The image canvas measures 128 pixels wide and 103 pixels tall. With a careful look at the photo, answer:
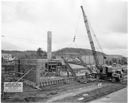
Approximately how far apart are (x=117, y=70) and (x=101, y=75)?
2548 mm

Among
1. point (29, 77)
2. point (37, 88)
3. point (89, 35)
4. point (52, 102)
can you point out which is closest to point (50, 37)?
point (89, 35)

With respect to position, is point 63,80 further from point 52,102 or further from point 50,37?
point 50,37

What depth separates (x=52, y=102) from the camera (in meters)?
13.0

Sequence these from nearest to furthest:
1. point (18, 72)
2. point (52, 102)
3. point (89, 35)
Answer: point (52, 102)
point (18, 72)
point (89, 35)

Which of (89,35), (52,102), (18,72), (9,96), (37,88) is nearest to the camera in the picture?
(52,102)

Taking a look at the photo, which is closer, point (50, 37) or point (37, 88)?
point (37, 88)

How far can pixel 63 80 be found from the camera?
2225 cm

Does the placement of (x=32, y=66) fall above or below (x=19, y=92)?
above

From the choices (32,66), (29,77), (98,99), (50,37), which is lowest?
(98,99)

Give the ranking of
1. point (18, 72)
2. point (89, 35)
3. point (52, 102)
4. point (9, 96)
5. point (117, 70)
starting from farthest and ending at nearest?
point (89, 35)
point (117, 70)
point (18, 72)
point (9, 96)
point (52, 102)

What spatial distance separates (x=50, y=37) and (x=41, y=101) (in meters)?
19.7

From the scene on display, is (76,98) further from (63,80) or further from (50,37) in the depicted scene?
(50,37)

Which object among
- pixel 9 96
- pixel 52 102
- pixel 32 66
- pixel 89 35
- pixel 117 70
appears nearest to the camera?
pixel 52 102

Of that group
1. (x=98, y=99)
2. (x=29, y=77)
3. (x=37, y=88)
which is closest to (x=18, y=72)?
(x=29, y=77)
